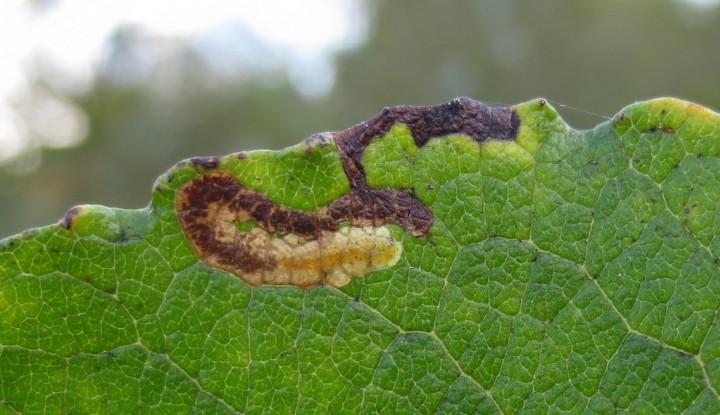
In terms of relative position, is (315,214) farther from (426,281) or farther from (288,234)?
(426,281)

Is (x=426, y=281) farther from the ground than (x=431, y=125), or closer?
closer

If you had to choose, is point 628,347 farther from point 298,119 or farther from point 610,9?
point 298,119

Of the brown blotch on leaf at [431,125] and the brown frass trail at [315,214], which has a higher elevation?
the brown blotch on leaf at [431,125]

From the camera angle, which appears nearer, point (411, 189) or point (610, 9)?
point (411, 189)

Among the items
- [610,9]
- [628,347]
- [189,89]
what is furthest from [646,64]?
[189,89]

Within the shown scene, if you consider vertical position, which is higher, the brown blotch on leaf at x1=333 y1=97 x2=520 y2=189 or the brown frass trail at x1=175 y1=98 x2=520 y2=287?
the brown blotch on leaf at x1=333 y1=97 x2=520 y2=189

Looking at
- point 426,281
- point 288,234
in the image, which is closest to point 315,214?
point 288,234

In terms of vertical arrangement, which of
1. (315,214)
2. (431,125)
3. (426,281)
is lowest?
(426,281)
